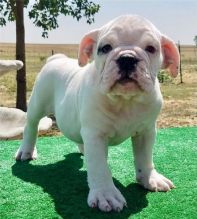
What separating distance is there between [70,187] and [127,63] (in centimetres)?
100

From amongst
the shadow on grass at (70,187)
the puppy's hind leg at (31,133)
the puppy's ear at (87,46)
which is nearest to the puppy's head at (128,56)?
the puppy's ear at (87,46)

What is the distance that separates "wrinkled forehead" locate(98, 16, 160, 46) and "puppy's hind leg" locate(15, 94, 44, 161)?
1388mm

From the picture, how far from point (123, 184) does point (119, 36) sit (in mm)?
1042

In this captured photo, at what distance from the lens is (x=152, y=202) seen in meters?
2.66

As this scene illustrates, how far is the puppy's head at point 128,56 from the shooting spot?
244 cm

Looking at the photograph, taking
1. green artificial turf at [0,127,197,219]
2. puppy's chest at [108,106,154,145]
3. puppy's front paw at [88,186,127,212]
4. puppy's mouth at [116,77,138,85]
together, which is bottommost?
green artificial turf at [0,127,197,219]

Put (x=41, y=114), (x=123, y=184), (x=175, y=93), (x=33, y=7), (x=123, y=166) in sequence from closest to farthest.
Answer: (x=123, y=184), (x=123, y=166), (x=41, y=114), (x=33, y=7), (x=175, y=93)

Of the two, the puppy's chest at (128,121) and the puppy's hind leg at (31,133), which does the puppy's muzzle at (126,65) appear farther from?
the puppy's hind leg at (31,133)

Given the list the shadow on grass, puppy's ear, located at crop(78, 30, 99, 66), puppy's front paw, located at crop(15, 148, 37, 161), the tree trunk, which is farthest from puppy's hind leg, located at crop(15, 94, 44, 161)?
the tree trunk

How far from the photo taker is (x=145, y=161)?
2.98 meters

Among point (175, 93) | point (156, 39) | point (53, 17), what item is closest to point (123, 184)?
point (156, 39)

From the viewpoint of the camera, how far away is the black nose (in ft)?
7.89

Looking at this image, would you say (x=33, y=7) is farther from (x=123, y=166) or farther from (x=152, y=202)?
(x=152, y=202)

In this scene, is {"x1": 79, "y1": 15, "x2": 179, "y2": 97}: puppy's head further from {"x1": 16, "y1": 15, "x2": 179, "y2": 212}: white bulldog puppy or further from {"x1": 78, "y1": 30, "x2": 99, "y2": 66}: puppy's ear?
{"x1": 78, "y1": 30, "x2": 99, "y2": 66}: puppy's ear
